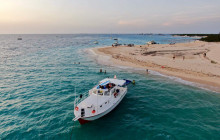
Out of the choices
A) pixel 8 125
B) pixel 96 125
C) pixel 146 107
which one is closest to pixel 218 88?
pixel 146 107

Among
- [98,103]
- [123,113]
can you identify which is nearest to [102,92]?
[98,103]

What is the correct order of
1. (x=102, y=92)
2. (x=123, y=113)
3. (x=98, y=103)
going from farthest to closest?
(x=102, y=92) → (x=123, y=113) → (x=98, y=103)

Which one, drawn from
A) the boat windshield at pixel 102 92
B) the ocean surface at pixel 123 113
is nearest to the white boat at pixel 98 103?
the boat windshield at pixel 102 92

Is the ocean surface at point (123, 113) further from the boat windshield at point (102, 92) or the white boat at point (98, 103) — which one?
the boat windshield at point (102, 92)

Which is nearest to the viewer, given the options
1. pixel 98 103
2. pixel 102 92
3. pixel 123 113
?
pixel 98 103

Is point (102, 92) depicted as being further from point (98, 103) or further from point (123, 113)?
point (123, 113)

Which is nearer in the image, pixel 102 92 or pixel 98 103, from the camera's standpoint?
pixel 98 103

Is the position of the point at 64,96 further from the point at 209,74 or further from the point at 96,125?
the point at 209,74

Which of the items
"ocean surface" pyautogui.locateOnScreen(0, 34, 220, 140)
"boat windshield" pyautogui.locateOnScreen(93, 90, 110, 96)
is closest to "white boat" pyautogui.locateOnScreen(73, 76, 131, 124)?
"boat windshield" pyautogui.locateOnScreen(93, 90, 110, 96)

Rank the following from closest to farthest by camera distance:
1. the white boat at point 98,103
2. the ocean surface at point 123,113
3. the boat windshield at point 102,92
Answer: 1. the ocean surface at point 123,113
2. the white boat at point 98,103
3. the boat windshield at point 102,92

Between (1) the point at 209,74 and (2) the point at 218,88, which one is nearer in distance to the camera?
(2) the point at 218,88

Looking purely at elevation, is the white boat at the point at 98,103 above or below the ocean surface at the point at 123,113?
above
